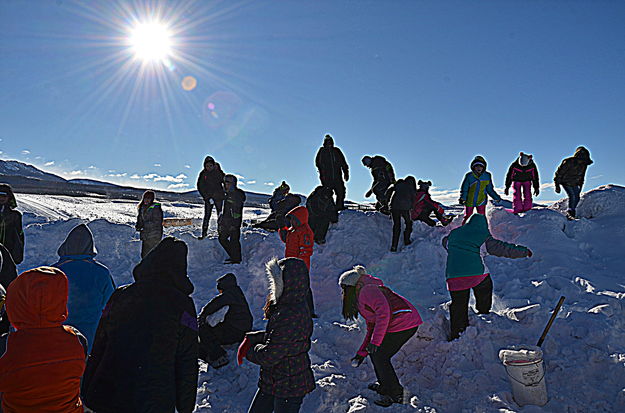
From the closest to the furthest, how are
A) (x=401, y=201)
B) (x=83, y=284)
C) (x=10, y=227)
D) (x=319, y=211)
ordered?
(x=83, y=284)
(x=10, y=227)
(x=401, y=201)
(x=319, y=211)

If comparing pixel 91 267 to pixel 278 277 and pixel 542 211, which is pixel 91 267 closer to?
pixel 278 277

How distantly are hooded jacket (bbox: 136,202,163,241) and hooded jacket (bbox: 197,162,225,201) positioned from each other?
1.62 m

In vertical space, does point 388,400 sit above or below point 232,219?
below

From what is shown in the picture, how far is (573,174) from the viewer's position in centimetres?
984

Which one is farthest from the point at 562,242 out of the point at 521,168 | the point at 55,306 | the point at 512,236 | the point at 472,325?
the point at 55,306

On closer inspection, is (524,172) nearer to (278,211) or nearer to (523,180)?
(523,180)

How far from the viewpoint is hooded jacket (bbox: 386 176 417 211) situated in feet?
29.3

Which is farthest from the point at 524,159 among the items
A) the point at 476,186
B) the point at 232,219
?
the point at 232,219

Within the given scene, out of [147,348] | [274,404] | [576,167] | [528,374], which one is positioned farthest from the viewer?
[576,167]

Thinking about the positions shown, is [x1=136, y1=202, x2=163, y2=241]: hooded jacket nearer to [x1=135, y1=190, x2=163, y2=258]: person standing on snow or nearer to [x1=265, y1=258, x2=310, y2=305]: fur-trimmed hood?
[x1=135, y1=190, x2=163, y2=258]: person standing on snow

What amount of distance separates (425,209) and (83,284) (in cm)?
790

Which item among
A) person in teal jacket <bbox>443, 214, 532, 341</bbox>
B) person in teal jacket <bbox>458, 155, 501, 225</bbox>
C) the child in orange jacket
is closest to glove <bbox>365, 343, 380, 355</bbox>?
person in teal jacket <bbox>443, 214, 532, 341</bbox>

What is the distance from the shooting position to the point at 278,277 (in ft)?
11.1

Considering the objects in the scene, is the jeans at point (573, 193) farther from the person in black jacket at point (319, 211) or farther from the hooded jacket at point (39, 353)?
the hooded jacket at point (39, 353)
